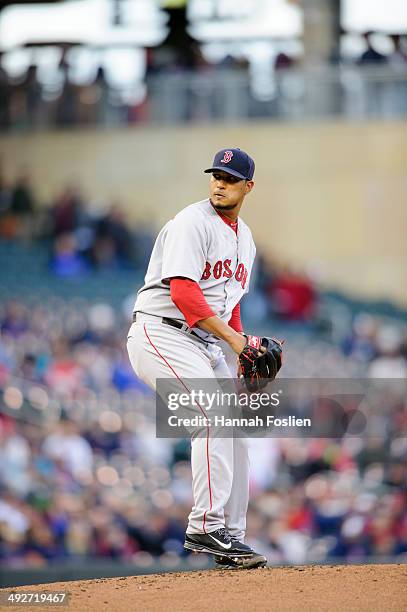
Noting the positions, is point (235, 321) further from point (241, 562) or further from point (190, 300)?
point (241, 562)

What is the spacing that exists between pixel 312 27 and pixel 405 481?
793cm

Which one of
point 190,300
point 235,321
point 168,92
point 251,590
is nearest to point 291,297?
point 168,92

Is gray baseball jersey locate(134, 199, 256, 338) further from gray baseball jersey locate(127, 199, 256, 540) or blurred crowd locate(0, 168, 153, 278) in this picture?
blurred crowd locate(0, 168, 153, 278)

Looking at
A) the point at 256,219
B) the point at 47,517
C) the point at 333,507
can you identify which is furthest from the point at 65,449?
the point at 256,219

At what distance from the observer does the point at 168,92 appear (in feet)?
52.4

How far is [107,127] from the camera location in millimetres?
16531

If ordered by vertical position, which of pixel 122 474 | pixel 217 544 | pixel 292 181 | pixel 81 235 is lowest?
pixel 122 474

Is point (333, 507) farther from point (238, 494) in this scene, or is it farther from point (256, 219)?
point (256, 219)

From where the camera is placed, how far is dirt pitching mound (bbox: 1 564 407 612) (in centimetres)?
434

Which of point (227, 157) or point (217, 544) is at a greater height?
point (227, 157)

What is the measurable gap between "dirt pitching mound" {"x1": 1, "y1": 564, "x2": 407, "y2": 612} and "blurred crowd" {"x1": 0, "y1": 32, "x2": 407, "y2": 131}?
36.7 ft

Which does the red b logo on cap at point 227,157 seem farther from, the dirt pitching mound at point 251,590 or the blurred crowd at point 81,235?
the blurred crowd at point 81,235

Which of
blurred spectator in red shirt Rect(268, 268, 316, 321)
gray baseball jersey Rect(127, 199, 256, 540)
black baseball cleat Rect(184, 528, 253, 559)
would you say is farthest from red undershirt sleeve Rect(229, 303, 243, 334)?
blurred spectator in red shirt Rect(268, 268, 316, 321)

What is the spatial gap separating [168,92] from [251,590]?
12069 millimetres
